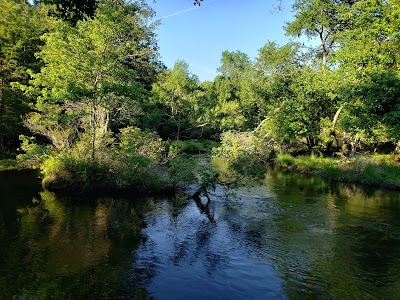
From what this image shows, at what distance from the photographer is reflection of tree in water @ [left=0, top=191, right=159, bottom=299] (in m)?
9.07

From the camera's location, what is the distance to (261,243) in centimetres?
1277

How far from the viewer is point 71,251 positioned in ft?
37.6

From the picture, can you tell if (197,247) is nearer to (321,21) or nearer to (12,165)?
(12,165)

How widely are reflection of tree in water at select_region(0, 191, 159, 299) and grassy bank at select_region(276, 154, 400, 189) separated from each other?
17030mm

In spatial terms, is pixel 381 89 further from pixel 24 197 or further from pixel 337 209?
pixel 24 197

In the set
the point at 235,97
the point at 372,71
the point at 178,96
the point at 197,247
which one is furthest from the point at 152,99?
the point at 235,97

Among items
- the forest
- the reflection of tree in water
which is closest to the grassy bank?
the forest

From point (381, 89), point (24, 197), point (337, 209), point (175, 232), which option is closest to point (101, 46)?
point (24, 197)

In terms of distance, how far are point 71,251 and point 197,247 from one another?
13.8 feet

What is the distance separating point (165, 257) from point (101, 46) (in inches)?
499

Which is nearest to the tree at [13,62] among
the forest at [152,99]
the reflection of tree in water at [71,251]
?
the forest at [152,99]

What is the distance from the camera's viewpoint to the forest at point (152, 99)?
63.5 feet

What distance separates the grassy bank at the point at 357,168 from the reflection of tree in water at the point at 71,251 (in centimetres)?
1703

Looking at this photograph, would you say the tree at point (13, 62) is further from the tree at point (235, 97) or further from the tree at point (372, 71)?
the tree at point (372, 71)
